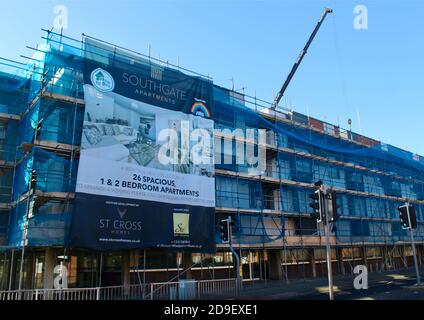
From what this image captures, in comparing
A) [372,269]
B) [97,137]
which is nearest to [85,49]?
Result: [97,137]

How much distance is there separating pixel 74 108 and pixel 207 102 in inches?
339

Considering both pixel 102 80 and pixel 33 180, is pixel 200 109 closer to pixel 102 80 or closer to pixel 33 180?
pixel 102 80

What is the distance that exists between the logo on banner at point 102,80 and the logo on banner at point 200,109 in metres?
5.41

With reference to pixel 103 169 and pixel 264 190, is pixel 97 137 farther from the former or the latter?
pixel 264 190

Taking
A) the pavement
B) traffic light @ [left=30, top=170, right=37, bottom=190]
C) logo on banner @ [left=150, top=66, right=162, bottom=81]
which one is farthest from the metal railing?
logo on banner @ [left=150, top=66, right=162, bottom=81]

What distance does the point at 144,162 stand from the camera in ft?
71.1

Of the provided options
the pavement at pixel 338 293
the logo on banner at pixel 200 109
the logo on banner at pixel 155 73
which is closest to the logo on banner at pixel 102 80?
the logo on banner at pixel 155 73

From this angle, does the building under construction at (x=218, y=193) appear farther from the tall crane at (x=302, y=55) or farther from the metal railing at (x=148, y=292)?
the tall crane at (x=302, y=55)

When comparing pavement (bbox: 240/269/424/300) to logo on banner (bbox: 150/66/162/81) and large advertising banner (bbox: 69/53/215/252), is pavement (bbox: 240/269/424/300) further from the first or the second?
logo on banner (bbox: 150/66/162/81)

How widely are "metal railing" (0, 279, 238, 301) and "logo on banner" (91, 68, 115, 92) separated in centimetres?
1026

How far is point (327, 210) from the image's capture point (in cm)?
1227

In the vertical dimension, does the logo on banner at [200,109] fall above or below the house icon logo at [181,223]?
above

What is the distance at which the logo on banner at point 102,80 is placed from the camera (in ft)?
68.8

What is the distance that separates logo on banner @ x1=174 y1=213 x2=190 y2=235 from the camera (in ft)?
72.7
